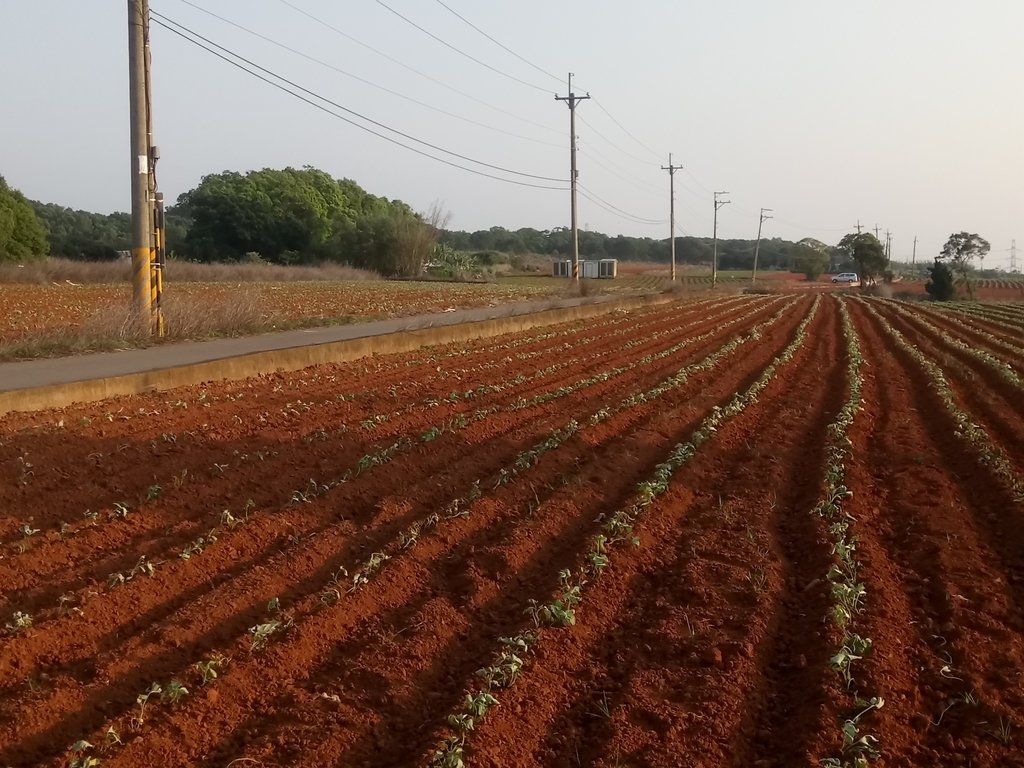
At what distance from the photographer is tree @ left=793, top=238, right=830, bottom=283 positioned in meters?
121

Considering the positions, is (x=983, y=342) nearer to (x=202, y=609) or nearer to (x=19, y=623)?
(x=202, y=609)

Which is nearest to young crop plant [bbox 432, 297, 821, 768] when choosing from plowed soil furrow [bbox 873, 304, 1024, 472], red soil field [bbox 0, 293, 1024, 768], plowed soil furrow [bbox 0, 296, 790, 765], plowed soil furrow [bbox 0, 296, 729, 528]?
red soil field [bbox 0, 293, 1024, 768]

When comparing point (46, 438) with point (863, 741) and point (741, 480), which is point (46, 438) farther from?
point (863, 741)

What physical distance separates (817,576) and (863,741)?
2250 mm

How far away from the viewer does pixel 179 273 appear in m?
60.5

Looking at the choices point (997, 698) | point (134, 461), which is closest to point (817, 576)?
point (997, 698)

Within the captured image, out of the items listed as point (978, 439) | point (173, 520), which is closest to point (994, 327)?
point (978, 439)

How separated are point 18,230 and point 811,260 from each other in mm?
94575

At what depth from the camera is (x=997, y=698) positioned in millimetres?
4469

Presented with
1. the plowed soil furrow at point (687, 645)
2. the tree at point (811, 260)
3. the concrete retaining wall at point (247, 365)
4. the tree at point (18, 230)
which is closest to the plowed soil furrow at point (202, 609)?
the plowed soil furrow at point (687, 645)

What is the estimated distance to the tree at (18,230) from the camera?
176 ft

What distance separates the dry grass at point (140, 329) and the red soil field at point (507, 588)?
492 cm

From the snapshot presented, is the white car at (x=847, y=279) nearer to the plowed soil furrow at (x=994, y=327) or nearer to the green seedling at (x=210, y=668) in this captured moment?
the plowed soil furrow at (x=994, y=327)

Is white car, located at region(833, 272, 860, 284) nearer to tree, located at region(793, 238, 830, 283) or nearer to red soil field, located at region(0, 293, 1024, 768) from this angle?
tree, located at region(793, 238, 830, 283)
